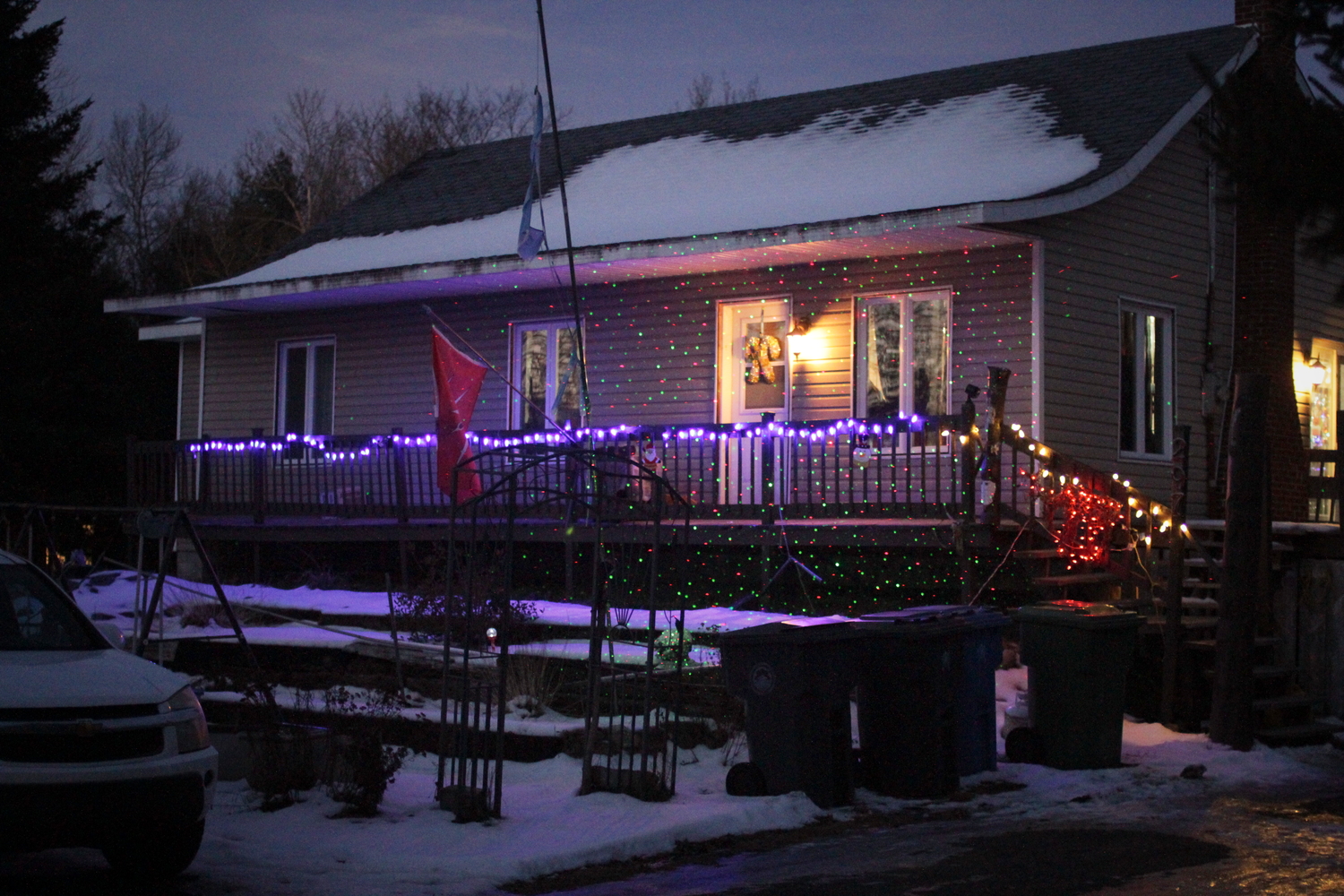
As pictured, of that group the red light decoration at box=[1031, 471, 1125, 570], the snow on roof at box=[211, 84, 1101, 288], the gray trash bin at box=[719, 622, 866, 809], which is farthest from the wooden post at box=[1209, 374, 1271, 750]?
the gray trash bin at box=[719, 622, 866, 809]

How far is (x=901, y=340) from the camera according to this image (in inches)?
663

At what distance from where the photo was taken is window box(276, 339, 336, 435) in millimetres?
21609

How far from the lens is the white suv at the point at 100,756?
6398mm

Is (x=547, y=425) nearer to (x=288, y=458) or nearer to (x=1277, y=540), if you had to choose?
(x=288, y=458)

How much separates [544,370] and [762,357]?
3260 millimetres

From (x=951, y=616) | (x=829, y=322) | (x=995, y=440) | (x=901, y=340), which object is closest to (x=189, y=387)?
(x=829, y=322)

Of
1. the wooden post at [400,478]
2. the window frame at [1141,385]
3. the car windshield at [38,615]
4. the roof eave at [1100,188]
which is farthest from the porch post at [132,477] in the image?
the car windshield at [38,615]

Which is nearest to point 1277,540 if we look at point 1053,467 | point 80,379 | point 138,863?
point 1053,467

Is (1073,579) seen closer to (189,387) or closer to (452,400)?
(452,400)

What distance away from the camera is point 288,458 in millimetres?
19922

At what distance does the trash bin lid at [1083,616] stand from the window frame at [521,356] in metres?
9.09

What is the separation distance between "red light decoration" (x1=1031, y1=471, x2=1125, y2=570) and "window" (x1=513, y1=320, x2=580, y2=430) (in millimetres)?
6865

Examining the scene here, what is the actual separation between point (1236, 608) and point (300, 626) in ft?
27.9

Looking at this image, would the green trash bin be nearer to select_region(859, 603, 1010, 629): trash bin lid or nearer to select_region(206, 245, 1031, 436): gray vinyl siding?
select_region(859, 603, 1010, 629): trash bin lid
